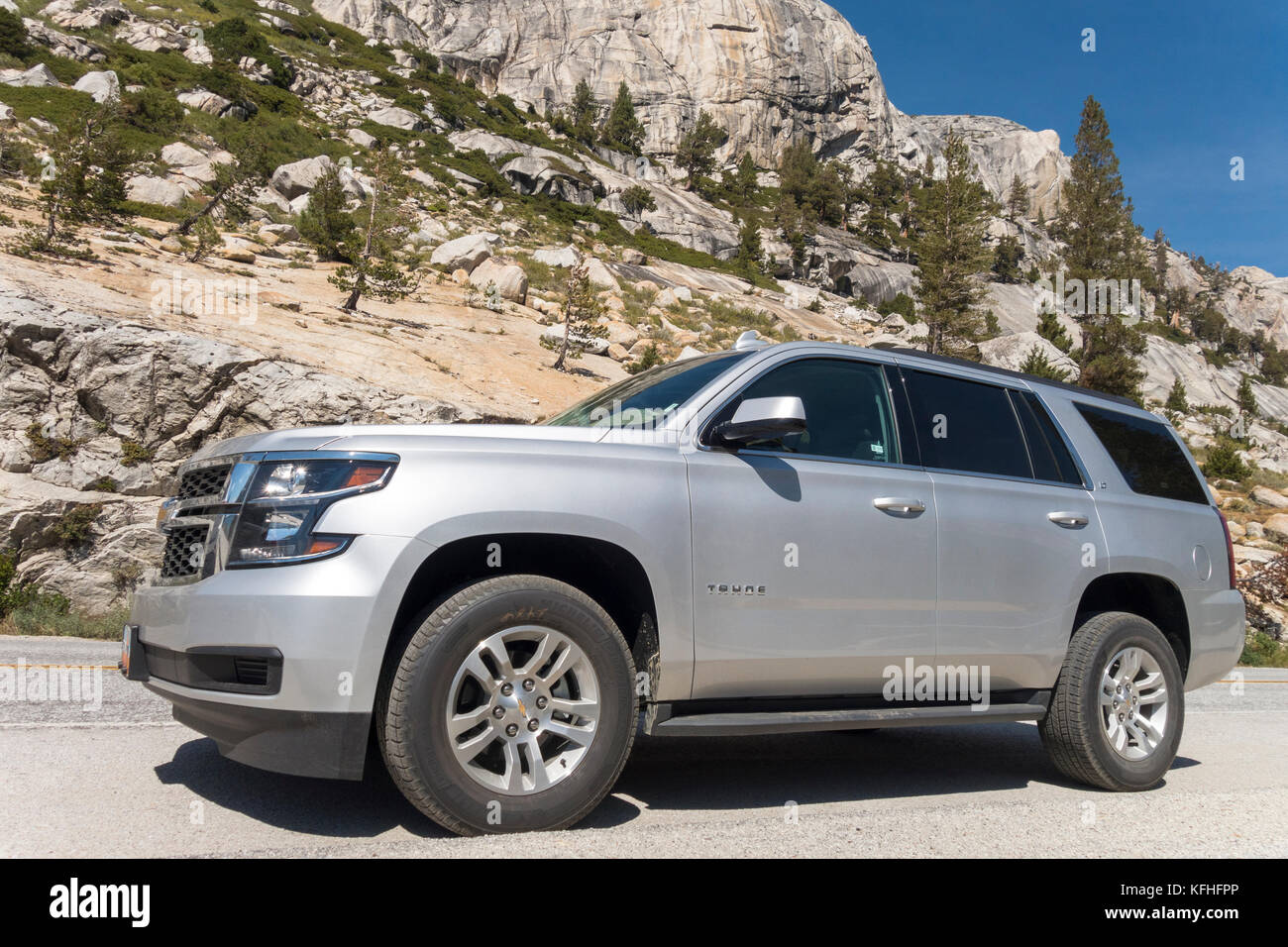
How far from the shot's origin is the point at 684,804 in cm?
409

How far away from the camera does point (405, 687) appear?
319 centimetres

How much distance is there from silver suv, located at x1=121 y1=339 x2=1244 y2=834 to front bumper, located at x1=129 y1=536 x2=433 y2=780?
0.01 metres

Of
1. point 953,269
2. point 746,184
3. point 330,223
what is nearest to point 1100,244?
point 953,269

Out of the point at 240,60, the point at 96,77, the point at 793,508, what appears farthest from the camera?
the point at 240,60

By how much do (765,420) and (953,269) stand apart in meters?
41.2

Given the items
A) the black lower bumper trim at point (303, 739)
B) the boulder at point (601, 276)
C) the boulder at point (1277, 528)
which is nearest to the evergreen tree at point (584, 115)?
the boulder at point (601, 276)

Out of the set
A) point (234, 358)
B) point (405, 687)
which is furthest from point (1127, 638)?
point (234, 358)

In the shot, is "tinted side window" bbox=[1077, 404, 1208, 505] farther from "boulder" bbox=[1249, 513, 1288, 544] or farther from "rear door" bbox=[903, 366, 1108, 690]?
"boulder" bbox=[1249, 513, 1288, 544]

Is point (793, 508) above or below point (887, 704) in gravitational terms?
above

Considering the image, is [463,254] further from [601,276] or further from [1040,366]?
[1040,366]

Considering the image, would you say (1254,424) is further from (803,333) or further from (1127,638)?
(1127,638)

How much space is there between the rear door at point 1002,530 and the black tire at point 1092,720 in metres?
0.11

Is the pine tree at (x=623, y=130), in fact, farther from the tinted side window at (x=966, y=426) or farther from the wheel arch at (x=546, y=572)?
the wheel arch at (x=546, y=572)
